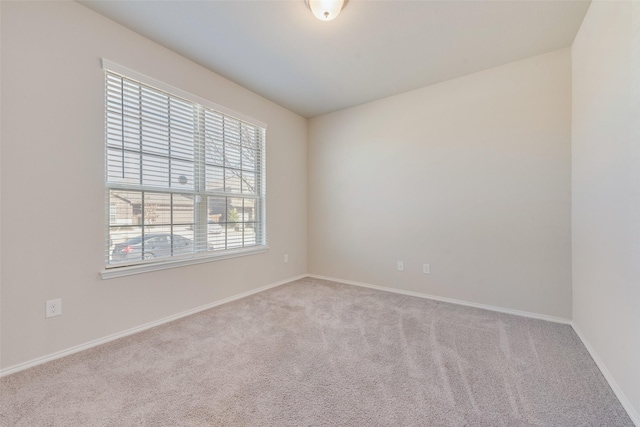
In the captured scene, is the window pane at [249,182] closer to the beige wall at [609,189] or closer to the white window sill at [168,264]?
the white window sill at [168,264]

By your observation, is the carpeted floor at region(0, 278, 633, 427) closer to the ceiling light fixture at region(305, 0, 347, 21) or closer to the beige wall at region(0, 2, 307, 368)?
the beige wall at region(0, 2, 307, 368)

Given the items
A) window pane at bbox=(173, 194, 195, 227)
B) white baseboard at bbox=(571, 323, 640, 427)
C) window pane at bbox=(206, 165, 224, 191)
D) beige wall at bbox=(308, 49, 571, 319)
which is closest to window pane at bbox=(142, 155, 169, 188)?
window pane at bbox=(173, 194, 195, 227)

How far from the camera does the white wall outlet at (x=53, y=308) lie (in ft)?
5.98

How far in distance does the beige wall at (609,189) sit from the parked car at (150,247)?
3280mm

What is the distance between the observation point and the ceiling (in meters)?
1.96

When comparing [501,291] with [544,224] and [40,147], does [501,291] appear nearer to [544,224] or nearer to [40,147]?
[544,224]

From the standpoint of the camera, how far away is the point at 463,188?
9.63 feet

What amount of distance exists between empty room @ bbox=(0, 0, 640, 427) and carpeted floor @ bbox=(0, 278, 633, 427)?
0.02 m

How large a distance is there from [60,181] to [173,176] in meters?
0.82

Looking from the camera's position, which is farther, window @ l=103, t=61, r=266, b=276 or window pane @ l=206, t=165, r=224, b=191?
window pane @ l=206, t=165, r=224, b=191

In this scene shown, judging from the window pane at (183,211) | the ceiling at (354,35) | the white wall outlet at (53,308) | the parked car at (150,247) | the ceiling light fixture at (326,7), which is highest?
the ceiling at (354,35)

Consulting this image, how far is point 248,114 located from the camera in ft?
10.7

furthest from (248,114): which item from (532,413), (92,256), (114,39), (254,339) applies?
(532,413)

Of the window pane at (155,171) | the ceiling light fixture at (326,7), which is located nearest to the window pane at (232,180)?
the window pane at (155,171)
